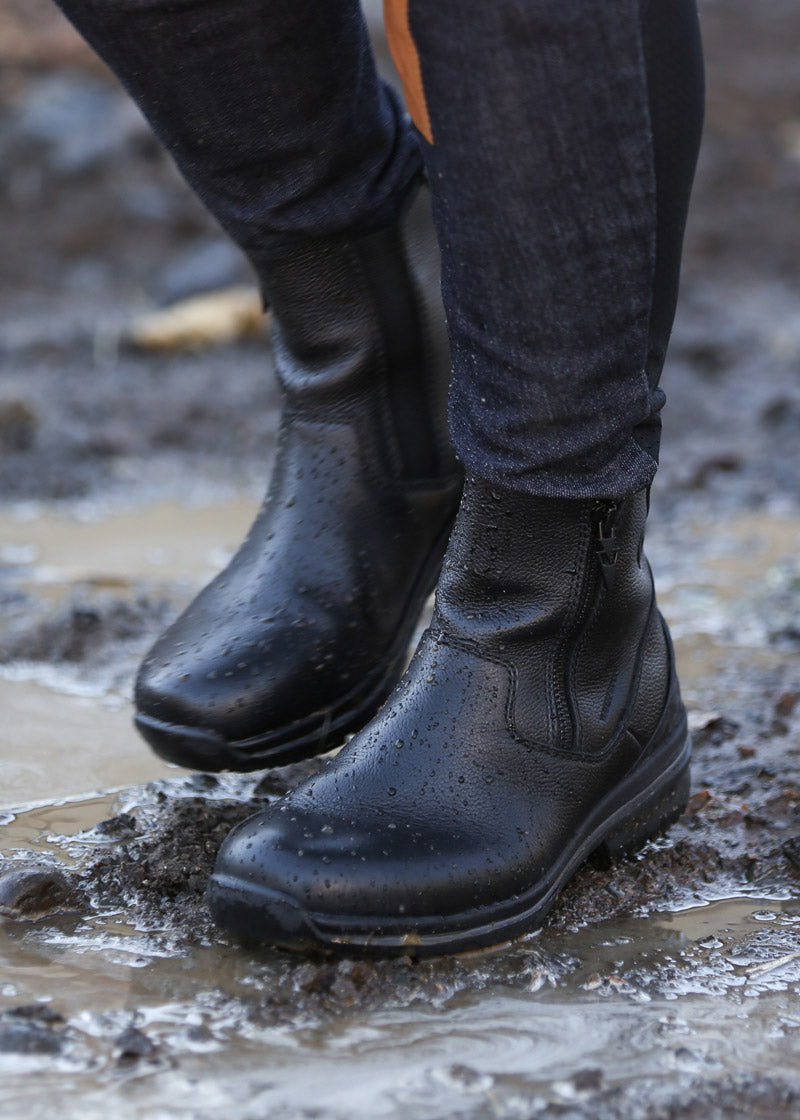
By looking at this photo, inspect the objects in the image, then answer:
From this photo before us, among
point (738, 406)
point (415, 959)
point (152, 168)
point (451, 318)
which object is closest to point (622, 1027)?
point (415, 959)

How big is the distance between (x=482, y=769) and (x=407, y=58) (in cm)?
58

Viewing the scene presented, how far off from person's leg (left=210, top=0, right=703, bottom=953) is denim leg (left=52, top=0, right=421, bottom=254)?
0.20 metres

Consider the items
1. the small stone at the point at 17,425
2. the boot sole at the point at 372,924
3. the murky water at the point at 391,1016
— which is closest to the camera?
the murky water at the point at 391,1016

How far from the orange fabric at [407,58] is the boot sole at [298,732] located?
55 cm

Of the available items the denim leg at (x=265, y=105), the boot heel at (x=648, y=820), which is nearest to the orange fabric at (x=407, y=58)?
the denim leg at (x=265, y=105)

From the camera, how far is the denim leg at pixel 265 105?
1.10 m

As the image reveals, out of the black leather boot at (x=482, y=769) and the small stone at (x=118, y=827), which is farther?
the small stone at (x=118, y=827)

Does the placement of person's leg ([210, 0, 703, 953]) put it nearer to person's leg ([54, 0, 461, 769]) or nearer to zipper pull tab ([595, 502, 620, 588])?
zipper pull tab ([595, 502, 620, 588])

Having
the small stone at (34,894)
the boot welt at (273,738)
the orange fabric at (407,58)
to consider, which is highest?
the orange fabric at (407,58)

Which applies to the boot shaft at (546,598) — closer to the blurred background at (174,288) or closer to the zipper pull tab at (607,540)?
the zipper pull tab at (607,540)

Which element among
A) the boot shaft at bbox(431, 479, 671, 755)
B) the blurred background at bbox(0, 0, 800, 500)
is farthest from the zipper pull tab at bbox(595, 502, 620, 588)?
the blurred background at bbox(0, 0, 800, 500)

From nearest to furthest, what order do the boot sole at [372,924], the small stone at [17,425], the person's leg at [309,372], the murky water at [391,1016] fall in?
1. the murky water at [391,1016]
2. the boot sole at [372,924]
3. the person's leg at [309,372]
4. the small stone at [17,425]

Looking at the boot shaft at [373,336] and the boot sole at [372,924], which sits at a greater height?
the boot shaft at [373,336]

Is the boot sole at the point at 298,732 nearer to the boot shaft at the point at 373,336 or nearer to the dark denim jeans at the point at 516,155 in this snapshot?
the boot shaft at the point at 373,336
